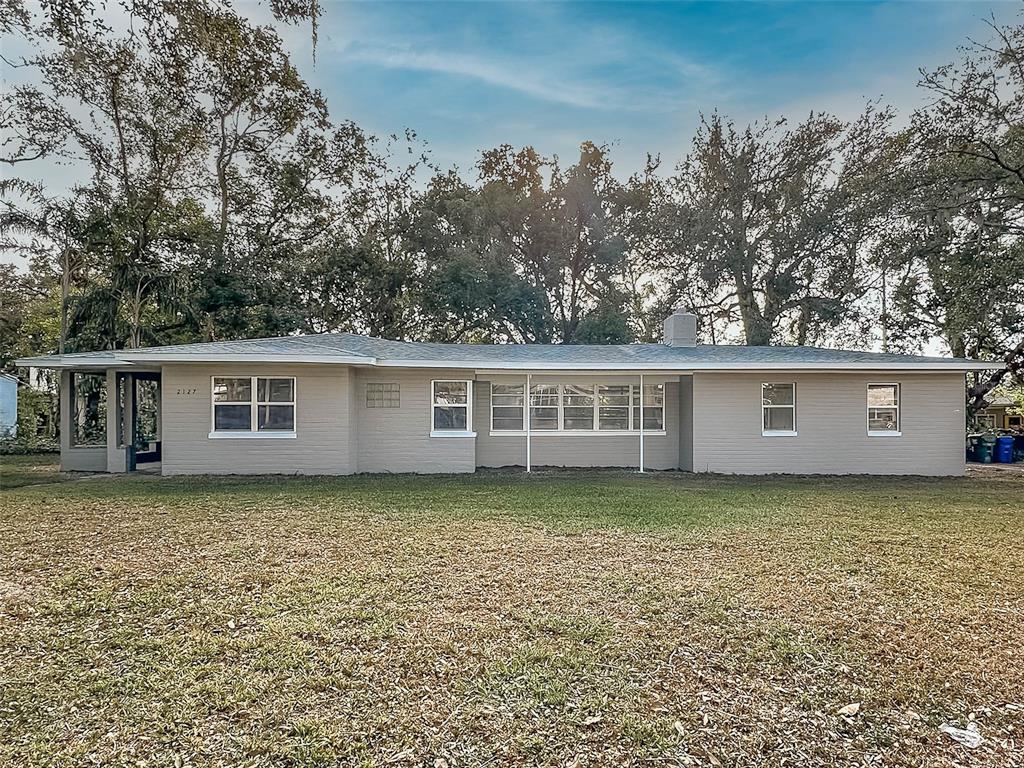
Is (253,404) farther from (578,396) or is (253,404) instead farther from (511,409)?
(578,396)

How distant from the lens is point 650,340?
2488 centimetres

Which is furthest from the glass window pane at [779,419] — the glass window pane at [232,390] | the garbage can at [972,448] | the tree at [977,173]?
the glass window pane at [232,390]

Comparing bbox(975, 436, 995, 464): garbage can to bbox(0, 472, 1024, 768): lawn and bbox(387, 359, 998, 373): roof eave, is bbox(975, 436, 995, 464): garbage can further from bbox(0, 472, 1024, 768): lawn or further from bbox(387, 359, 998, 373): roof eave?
bbox(0, 472, 1024, 768): lawn

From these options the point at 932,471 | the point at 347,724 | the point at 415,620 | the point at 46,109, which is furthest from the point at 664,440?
the point at 46,109

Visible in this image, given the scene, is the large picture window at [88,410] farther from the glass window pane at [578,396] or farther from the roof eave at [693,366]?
the glass window pane at [578,396]

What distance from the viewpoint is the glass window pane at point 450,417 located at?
12.9 m

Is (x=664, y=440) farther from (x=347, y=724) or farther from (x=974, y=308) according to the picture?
(x=347, y=724)

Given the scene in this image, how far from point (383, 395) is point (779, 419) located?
358 inches

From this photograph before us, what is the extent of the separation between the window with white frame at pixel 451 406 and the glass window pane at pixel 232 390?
12.8 ft

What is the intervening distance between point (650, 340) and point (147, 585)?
73.0 feet

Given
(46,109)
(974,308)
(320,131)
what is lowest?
(974,308)

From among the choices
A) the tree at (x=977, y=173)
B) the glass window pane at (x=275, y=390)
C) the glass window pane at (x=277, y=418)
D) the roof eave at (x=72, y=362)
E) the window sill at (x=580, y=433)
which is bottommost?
the window sill at (x=580, y=433)

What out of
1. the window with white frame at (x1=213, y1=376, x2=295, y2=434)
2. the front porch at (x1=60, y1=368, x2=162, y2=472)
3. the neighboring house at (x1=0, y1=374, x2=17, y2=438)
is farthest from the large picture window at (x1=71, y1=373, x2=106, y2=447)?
the neighboring house at (x1=0, y1=374, x2=17, y2=438)

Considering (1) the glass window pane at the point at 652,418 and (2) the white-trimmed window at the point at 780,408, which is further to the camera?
(1) the glass window pane at the point at 652,418
